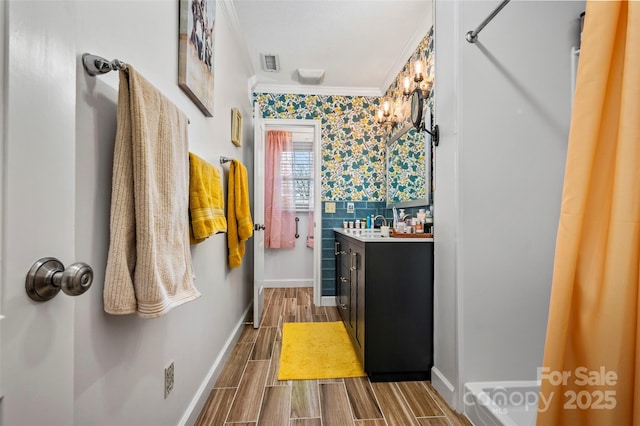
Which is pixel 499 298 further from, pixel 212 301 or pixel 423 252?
pixel 212 301

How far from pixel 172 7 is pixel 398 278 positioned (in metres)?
1.75

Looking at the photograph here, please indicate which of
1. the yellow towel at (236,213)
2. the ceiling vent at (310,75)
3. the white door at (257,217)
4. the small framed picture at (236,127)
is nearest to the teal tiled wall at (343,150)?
the ceiling vent at (310,75)

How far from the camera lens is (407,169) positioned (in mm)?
2697

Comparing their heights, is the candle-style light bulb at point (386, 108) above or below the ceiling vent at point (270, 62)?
below

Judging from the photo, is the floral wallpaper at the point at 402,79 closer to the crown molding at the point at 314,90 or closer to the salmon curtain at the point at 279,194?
the crown molding at the point at 314,90

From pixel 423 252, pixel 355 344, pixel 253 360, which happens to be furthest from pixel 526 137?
pixel 253 360

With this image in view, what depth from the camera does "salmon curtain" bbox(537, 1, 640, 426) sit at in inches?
25.5

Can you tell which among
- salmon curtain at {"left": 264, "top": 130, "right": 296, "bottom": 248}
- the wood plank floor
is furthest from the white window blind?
the wood plank floor

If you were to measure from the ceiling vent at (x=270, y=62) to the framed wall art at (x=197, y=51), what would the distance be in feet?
3.56

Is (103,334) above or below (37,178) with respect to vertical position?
below

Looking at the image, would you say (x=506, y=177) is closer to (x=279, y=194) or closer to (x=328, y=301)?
(x=328, y=301)

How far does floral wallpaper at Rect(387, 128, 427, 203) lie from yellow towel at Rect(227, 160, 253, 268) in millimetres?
1395

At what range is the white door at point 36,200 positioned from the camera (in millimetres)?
378

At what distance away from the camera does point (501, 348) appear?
1.50m
